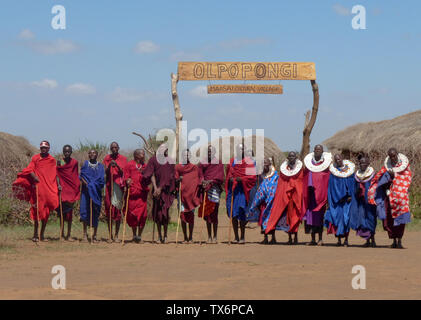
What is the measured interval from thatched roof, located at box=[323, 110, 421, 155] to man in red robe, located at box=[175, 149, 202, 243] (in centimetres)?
968

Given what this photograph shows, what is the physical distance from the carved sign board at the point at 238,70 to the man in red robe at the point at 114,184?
378 centimetres

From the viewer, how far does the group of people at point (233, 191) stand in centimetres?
1312

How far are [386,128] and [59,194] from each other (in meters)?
14.5

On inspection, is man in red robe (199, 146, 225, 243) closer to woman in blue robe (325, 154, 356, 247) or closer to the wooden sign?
woman in blue robe (325, 154, 356, 247)

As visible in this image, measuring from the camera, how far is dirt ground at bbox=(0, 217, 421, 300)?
306 inches

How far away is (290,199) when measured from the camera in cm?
1350

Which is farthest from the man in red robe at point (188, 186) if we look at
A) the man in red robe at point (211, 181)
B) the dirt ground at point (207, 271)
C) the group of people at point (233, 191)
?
the dirt ground at point (207, 271)

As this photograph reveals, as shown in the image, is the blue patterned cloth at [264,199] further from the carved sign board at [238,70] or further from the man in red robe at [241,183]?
the carved sign board at [238,70]

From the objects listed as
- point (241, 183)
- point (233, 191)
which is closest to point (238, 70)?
point (241, 183)

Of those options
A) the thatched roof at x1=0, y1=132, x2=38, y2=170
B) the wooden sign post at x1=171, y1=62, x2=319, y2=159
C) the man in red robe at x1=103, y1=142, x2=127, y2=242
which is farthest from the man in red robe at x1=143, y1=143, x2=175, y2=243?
the thatched roof at x1=0, y1=132, x2=38, y2=170

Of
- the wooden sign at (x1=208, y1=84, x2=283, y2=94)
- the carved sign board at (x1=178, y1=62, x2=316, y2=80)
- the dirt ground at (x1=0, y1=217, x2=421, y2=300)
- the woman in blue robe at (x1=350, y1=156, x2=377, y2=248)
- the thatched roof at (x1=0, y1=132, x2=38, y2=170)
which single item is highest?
the carved sign board at (x1=178, y1=62, x2=316, y2=80)

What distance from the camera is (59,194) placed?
1399 centimetres
